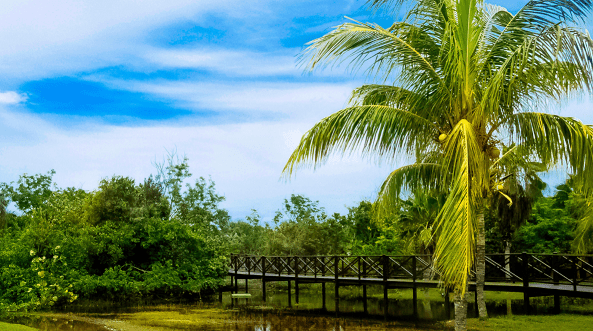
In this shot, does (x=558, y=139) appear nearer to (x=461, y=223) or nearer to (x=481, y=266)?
(x=461, y=223)

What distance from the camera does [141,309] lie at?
729 inches

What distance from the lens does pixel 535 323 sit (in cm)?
1261

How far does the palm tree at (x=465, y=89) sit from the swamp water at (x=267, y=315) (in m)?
6.99

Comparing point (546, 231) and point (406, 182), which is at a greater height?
point (406, 182)

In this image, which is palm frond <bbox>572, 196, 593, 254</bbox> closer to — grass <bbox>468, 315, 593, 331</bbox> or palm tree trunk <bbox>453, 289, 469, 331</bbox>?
grass <bbox>468, 315, 593, 331</bbox>

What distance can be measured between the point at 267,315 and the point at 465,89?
11.4 metres

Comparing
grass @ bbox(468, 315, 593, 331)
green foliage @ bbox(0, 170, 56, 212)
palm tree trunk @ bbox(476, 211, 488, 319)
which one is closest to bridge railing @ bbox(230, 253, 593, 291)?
grass @ bbox(468, 315, 593, 331)

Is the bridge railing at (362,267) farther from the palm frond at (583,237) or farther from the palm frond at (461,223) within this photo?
the palm frond at (461,223)

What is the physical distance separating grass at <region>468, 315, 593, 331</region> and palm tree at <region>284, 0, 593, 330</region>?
Result: 4.97m

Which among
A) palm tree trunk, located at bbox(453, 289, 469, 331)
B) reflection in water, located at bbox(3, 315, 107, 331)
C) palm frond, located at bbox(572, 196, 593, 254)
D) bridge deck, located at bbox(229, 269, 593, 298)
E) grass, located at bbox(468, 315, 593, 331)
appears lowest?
reflection in water, located at bbox(3, 315, 107, 331)

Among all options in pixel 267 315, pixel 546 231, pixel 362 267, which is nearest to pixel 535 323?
pixel 267 315

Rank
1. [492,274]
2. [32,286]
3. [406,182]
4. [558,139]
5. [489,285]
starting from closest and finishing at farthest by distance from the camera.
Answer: [558,139], [406,182], [489,285], [492,274], [32,286]

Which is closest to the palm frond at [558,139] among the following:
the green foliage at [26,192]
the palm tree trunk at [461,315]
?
the palm tree trunk at [461,315]

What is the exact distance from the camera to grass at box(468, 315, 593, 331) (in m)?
12.0
